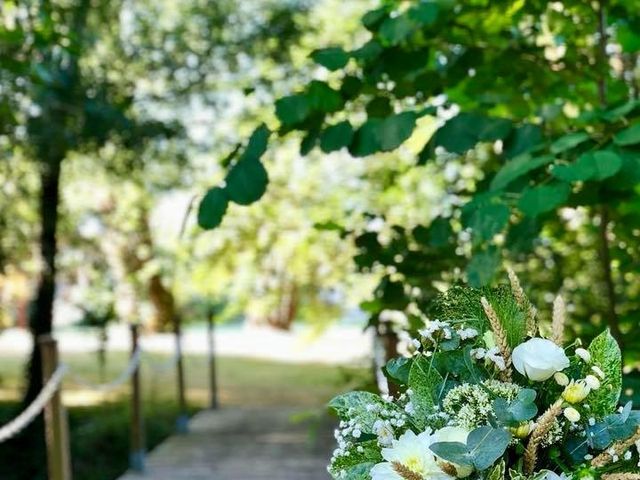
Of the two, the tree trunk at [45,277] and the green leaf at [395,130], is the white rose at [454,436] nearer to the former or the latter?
the green leaf at [395,130]

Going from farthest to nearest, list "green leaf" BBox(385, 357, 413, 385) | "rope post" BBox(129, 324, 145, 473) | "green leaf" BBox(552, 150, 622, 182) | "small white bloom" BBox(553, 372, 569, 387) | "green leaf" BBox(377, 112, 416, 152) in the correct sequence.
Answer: "rope post" BBox(129, 324, 145, 473), "green leaf" BBox(377, 112, 416, 152), "green leaf" BBox(552, 150, 622, 182), "green leaf" BBox(385, 357, 413, 385), "small white bloom" BBox(553, 372, 569, 387)

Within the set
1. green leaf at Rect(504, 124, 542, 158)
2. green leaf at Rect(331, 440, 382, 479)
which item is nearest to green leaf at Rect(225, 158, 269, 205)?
green leaf at Rect(504, 124, 542, 158)

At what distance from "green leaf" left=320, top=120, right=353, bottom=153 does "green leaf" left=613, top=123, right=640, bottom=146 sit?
75 cm

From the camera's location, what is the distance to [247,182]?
239cm

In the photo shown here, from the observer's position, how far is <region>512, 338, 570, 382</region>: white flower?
3.83ft

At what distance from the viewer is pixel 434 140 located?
8.81 ft

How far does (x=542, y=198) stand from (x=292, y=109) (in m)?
0.76

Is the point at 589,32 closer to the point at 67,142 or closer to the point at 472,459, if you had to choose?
the point at 472,459

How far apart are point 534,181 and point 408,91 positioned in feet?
1.94

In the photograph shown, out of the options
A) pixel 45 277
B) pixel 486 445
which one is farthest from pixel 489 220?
pixel 45 277

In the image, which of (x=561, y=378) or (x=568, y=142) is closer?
(x=561, y=378)

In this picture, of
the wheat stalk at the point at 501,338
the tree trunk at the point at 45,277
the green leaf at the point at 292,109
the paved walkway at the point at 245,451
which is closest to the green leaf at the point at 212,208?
the green leaf at the point at 292,109

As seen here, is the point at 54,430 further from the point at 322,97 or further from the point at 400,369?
the point at 400,369

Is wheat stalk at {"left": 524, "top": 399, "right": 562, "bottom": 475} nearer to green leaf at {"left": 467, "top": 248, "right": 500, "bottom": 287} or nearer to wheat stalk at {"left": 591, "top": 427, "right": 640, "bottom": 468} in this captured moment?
wheat stalk at {"left": 591, "top": 427, "right": 640, "bottom": 468}
